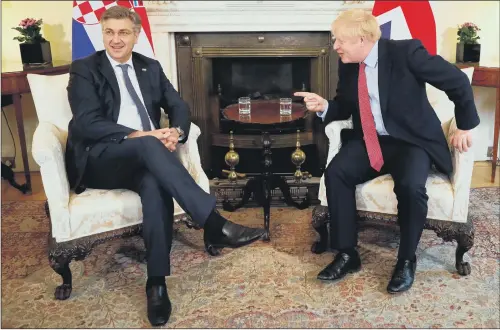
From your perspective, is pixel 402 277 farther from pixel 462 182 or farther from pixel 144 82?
pixel 144 82

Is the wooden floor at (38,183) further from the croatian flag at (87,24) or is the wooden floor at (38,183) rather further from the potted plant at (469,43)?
the croatian flag at (87,24)

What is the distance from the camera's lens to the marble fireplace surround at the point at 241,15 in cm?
324

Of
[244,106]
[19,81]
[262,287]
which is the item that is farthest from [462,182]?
[19,81]

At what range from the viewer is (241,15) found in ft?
10.7

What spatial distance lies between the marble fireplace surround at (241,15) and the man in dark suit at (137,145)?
99cm

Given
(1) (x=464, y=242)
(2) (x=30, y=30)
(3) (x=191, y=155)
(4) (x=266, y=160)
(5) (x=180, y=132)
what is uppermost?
(2) (x=30, y=30)

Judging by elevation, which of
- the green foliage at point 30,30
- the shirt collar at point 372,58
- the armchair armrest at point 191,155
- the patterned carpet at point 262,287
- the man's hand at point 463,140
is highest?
the green foliage at point 30,30

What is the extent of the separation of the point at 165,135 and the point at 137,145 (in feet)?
0.42

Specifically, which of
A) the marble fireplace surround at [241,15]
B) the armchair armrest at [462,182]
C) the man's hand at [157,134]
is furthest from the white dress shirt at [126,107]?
the armchair armrest at [462,182]

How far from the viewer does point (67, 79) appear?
241cm

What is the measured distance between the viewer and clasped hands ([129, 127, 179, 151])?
2125 mm

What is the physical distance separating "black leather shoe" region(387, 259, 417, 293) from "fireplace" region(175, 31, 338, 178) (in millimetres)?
1415

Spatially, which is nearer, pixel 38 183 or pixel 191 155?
pixel 191 155

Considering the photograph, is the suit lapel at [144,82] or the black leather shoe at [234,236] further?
the suit lapel at [144,82]
